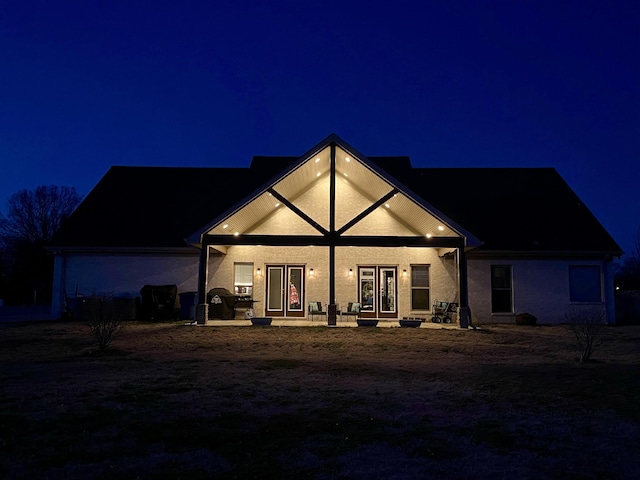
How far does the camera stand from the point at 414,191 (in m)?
22.2

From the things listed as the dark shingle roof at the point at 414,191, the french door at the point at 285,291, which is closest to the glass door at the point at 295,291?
the french door at the point at 285,291

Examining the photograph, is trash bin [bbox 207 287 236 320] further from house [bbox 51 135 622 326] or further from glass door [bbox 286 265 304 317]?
glass door [bbox 286 265 304 317]

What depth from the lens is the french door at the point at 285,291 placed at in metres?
19.8

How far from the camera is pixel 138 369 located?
29.3ft

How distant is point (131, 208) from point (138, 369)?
545 inches

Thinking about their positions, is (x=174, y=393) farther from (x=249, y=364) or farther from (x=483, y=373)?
(x=483, y=373)

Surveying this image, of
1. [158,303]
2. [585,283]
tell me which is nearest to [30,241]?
[158,303]

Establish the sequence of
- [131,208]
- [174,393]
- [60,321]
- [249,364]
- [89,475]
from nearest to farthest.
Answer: [89,475] → [174,393] → [249,364] → [60,321] → [131,208]

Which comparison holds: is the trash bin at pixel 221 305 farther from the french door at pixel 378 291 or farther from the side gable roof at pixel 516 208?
the side gable roof at pixel 516 208

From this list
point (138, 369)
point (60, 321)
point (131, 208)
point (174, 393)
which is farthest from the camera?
point (131, 208)

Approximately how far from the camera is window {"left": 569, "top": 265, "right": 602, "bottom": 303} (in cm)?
1920

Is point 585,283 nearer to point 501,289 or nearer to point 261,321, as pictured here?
point 501,289

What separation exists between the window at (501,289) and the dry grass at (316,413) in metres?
7.65

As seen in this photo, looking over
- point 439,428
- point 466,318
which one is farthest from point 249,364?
point 466,318
